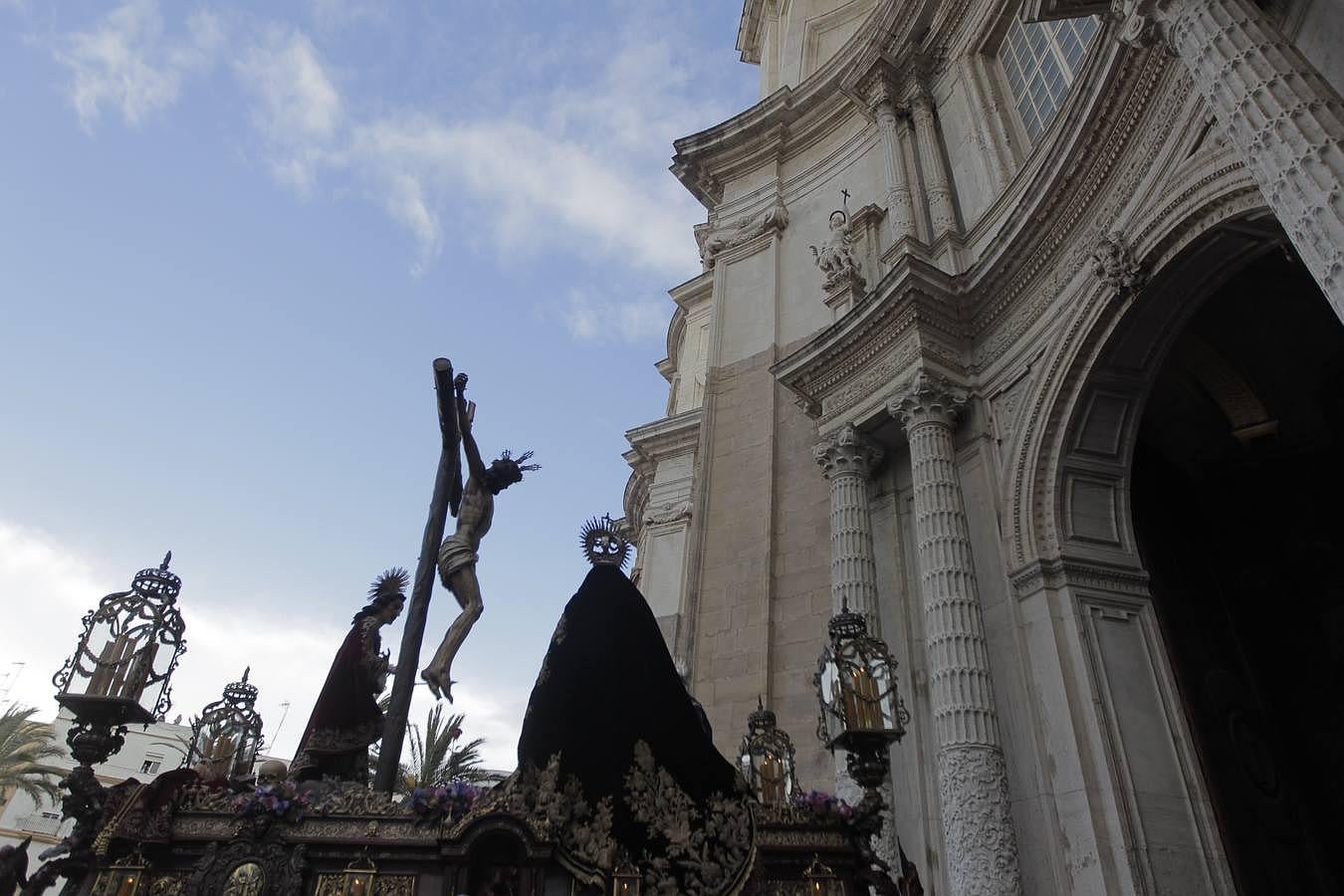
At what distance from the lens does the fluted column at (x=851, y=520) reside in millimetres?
11336

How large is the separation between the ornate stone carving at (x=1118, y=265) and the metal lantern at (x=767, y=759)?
20.8 feet

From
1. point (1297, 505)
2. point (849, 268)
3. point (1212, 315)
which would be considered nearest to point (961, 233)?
point (849, 268)

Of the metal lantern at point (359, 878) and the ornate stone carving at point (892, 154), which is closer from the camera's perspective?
the metal lantern at point (359, 878)

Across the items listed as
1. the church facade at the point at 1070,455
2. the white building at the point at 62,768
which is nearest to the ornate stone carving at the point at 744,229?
the church facade at the point at 1070,455

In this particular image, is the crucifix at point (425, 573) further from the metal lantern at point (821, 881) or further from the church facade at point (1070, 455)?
the church facade at point (1070, 455)

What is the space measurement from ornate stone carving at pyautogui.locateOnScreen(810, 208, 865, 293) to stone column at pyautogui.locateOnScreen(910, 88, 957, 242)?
1.57 metres

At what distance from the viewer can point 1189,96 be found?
8.02 metres

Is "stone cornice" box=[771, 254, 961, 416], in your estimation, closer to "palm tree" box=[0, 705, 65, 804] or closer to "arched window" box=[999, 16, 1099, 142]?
"arched window" box=[999, 16, 1099, 142]

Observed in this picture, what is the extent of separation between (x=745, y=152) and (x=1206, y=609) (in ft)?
47.1

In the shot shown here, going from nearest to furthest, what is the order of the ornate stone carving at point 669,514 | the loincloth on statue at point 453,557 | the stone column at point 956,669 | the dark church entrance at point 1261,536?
the loincloth on statue at point 453,557 < the stone column at point 956,669 < the dark church entrance at point 1261,536 < the ornate stone carving at point 669,514

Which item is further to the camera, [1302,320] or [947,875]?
[1302,320]

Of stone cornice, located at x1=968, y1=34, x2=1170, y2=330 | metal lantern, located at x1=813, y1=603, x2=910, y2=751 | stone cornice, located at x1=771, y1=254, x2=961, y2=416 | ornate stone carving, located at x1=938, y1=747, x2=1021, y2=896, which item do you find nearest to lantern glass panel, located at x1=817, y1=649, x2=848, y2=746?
metal lantern, located at x1=813, y1=603, x2=910, y2=751

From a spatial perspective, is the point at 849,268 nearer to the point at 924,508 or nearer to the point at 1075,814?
the point at 924,508

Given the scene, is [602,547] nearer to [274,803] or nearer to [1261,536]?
[274,803]
